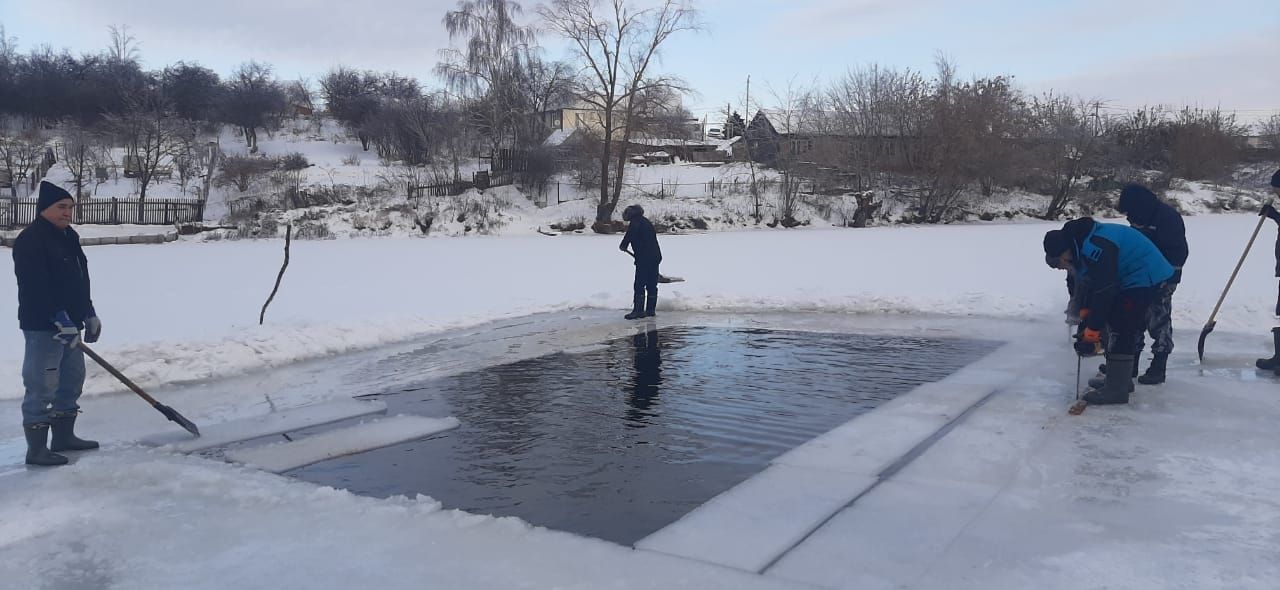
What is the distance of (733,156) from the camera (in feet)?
190

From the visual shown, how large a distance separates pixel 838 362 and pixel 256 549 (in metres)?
5.96

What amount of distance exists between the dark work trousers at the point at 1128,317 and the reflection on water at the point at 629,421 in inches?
63.5

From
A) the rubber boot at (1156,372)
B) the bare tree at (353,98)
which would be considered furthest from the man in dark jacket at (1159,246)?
the bare tree at (353,98)

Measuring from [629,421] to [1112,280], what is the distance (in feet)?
12.0

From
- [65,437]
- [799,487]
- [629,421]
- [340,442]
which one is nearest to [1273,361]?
[799,487]

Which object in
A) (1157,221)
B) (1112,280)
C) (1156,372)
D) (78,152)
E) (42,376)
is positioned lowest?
(42,376)

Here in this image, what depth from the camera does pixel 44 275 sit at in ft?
18.3

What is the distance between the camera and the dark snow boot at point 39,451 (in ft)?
18.1

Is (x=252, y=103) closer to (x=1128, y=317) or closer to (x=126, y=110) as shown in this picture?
(x=126, y=110)

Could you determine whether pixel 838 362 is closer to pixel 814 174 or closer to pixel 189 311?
pixel 189 311

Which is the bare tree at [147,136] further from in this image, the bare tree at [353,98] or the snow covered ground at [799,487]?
the snow covered ground at [799,487]

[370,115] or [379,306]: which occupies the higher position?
[370,115]

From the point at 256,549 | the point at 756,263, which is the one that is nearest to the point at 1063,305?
the point at 756,263

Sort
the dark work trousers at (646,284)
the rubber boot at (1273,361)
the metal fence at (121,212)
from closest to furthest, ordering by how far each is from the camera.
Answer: the rubber boot at (1273,361) → the dark work trousers at (646,284) → the metal fence at (121,212)
